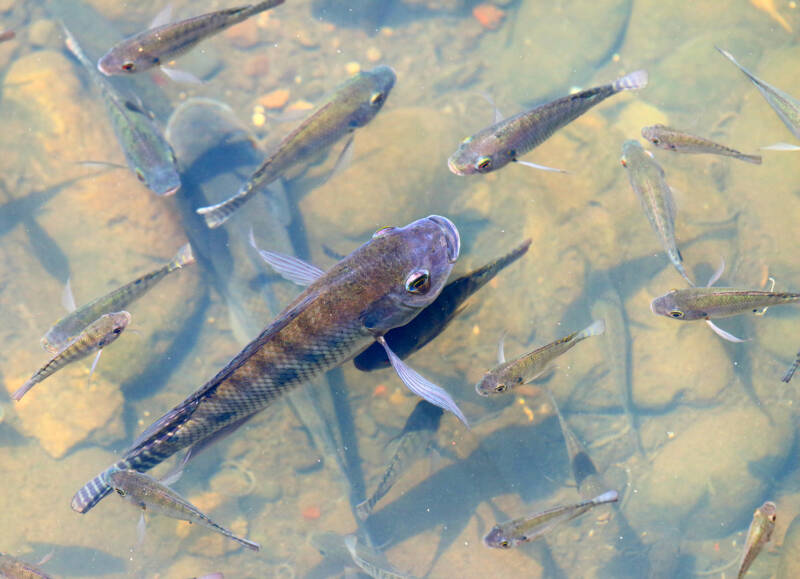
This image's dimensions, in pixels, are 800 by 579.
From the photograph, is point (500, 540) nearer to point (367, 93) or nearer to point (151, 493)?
point (151, 493)

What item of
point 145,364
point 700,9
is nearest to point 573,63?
point 700,9

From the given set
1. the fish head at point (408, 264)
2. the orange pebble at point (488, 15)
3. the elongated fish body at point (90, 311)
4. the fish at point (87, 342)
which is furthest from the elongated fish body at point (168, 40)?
the orange pebble at point (488, 15)

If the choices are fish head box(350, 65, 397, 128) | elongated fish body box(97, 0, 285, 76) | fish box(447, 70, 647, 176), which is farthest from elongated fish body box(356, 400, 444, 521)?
elongated fish body box(97, 0, 285, 76)

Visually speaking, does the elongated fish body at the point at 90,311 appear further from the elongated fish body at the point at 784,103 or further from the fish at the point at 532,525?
the elongated fish body at the point at 784,103

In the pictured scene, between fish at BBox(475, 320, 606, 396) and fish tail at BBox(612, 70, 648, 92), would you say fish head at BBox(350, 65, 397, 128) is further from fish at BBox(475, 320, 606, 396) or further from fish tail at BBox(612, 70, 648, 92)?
fish at BBox(475, 320, 606, 396)

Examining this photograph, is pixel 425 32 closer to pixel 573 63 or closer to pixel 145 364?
pixel 573 63

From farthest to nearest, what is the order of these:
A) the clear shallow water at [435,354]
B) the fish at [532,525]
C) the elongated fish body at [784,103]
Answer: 1. the clear shallow water at [435,354]
2. the elongated fish body at [784,103]
3. the fish at [532,525]
